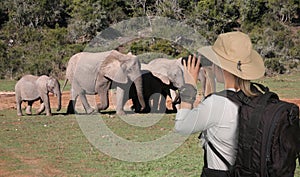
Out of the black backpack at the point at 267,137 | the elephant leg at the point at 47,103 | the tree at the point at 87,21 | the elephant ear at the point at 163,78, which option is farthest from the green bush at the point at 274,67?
the black backpack at the point at 267,137

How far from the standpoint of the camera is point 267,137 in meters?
3.02

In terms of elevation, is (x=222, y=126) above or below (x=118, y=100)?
above

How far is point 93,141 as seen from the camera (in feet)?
32.0

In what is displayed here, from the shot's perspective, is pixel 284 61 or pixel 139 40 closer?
pixel 139 40

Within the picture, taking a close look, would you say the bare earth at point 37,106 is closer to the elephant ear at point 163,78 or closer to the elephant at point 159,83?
the elephant at point 159,83

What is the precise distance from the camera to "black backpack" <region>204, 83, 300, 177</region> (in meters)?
3.03

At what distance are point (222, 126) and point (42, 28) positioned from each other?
36186mm

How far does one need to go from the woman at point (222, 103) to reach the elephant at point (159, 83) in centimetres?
1193

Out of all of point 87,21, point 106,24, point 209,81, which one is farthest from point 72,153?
point 106,24

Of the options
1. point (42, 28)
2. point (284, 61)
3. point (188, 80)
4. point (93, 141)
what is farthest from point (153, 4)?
point (188, 80)

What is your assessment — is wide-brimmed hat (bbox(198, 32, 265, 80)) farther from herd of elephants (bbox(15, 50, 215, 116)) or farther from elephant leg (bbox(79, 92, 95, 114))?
elephant leg (bbox(79, 92, 95, 114))

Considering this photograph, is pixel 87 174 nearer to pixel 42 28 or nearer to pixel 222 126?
pixel 222 126

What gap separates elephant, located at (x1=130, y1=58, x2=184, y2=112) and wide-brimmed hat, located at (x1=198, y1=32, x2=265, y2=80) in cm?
1192

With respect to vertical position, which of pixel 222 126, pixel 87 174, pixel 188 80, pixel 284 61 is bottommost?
pixel 284 61
